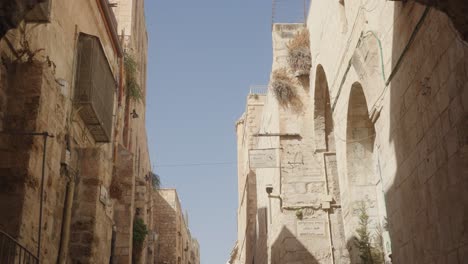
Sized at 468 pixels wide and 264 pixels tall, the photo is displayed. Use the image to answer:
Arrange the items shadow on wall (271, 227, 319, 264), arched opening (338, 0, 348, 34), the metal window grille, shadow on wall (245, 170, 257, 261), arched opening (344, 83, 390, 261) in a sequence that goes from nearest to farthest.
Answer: the metal window grille
arched opening (344, 83, 390, 261)
arched opening (338, 0, 348, 34)
shadow on wall (271, 227, 319, 264)
shadow on wall (245, 170, 257, 261)

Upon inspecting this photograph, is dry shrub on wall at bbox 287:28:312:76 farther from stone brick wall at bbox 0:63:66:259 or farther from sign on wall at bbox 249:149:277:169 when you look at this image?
stone brick wall at bbox 0:63:66:259

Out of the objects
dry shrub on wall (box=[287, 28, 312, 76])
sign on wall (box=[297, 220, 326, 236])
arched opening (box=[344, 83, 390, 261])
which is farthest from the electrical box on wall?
dry shrub on wall (box=[287, 28, 312, 76])

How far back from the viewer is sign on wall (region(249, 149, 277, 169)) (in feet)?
44.7

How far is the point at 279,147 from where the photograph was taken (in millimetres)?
13695

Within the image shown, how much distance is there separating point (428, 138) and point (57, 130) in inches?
175

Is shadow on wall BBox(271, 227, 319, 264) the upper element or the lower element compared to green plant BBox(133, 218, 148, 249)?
lower

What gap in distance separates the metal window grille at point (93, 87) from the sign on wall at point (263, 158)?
15.3 ft

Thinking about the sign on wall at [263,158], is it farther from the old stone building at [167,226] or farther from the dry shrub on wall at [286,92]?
the old stone building at [167,226]

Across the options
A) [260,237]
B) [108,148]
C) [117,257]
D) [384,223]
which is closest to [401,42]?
[384,223]

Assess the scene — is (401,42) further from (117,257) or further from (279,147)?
(117,257)

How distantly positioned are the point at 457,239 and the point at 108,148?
25.7 feet

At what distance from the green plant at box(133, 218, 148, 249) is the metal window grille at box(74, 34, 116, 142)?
6078mm

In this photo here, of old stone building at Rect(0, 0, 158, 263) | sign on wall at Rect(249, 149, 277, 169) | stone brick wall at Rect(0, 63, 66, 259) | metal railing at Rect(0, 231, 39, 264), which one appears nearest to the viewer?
metal railing at Rect(0, 231, 39, 264)

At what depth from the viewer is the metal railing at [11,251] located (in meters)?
5.21
